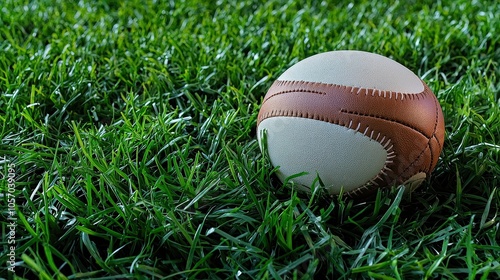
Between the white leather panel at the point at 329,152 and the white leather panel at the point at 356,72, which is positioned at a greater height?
the white leather panel at the point at 356,72

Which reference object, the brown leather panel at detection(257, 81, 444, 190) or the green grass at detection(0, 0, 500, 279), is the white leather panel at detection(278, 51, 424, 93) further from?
the green grass at detection(0, 0, 500, 279)

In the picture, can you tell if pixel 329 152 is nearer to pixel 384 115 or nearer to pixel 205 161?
pixel 384 115

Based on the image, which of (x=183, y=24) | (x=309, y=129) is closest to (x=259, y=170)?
(x=309, y=129)

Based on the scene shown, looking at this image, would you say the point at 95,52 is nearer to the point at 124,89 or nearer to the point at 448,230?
the point at 124,89

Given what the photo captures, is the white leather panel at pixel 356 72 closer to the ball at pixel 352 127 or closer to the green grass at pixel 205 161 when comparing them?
the ball at pixel 352 127

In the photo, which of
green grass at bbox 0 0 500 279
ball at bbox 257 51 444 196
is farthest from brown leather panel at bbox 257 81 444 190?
green grass at bbox 0 0 500 279

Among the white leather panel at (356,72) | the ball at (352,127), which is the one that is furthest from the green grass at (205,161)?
the white leather panel at (356,72)

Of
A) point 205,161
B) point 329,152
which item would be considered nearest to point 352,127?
point 329,152
